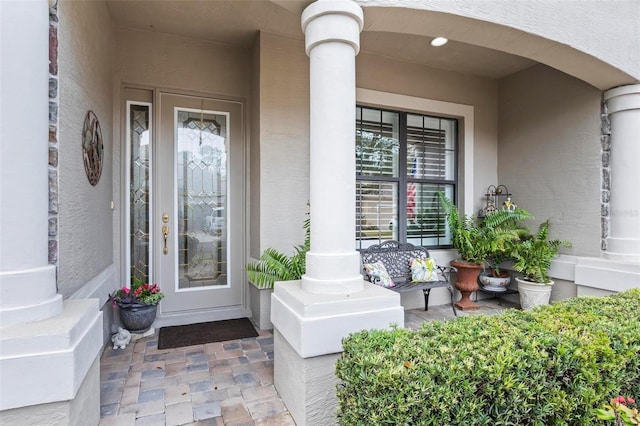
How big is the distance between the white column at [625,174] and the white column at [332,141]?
3056 mm

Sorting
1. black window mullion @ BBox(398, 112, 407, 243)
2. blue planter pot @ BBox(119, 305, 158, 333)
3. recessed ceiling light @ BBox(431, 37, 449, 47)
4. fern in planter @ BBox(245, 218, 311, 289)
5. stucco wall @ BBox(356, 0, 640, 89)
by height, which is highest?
recessed ceiling light @ BBox(431, 37, 449, 47)

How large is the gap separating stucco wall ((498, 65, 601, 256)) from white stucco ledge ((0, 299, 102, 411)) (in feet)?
14.9

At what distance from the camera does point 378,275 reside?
3.39 m

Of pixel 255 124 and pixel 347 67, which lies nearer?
pixel 347 67

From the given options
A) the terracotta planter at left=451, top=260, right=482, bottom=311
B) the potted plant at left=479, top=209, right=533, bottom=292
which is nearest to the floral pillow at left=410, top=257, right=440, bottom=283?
the terracotta planter at left=451, top=260, right=482, bottom=311

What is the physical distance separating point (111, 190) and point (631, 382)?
3.98 m

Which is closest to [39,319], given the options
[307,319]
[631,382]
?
[307,319]

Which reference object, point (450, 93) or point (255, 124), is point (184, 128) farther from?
point (450, 93)

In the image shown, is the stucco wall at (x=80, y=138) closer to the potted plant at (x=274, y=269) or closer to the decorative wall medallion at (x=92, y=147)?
the decorative wall medallion at (x=92, y=147)

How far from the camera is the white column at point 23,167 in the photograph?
1.43 m

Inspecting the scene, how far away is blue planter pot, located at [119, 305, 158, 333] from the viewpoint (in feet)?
10.1

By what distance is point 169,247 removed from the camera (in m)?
3.55

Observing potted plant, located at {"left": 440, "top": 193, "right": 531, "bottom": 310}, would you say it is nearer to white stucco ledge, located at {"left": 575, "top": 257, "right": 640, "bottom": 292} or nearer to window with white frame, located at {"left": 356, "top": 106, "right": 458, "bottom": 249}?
window with white frame, located at {"left": 356, "top": 106, "right": 458, "bottom": 249}

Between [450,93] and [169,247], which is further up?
[450,93]
